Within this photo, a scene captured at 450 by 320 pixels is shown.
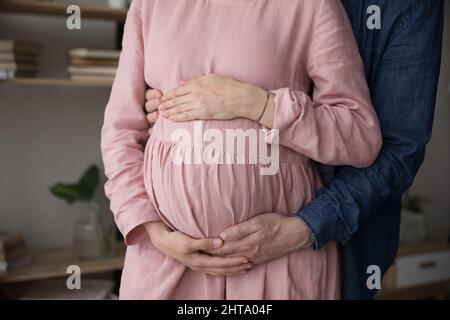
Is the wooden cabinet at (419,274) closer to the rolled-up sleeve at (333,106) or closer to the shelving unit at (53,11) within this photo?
the shelving unit at (53,11)

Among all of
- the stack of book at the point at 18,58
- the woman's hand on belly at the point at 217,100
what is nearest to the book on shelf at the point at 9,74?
the stack of book at the point at 18,58

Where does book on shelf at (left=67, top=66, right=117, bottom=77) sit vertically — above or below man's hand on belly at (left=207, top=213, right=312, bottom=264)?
above

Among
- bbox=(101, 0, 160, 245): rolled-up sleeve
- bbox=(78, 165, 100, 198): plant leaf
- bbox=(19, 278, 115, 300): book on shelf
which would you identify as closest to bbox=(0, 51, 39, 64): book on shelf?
bbox=(78, 165, 100, 198): plant leaf

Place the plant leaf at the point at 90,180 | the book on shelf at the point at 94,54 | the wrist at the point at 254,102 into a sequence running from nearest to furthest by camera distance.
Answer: the wrist at the point at 254,102, the book on shelf at the point at 94,54, the plant leaf at the point at 90,180

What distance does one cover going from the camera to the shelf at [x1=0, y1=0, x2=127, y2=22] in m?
1.46

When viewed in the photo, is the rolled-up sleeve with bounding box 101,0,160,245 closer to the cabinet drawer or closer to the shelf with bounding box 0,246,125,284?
the shelf with bounding box 0,246,125,284

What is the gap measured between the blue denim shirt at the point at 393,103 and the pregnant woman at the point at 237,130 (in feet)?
0.12

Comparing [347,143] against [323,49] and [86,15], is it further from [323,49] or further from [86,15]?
[86,15]

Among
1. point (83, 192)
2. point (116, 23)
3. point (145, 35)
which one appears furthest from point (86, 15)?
point (145, 35)

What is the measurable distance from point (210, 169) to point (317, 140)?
0.45ft

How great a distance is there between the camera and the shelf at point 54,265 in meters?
1.45

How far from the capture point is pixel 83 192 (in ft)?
5.27

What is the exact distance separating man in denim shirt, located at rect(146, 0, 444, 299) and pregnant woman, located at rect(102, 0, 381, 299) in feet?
0.08

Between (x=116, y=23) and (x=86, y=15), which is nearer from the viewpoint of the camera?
(x=86, y=15)
